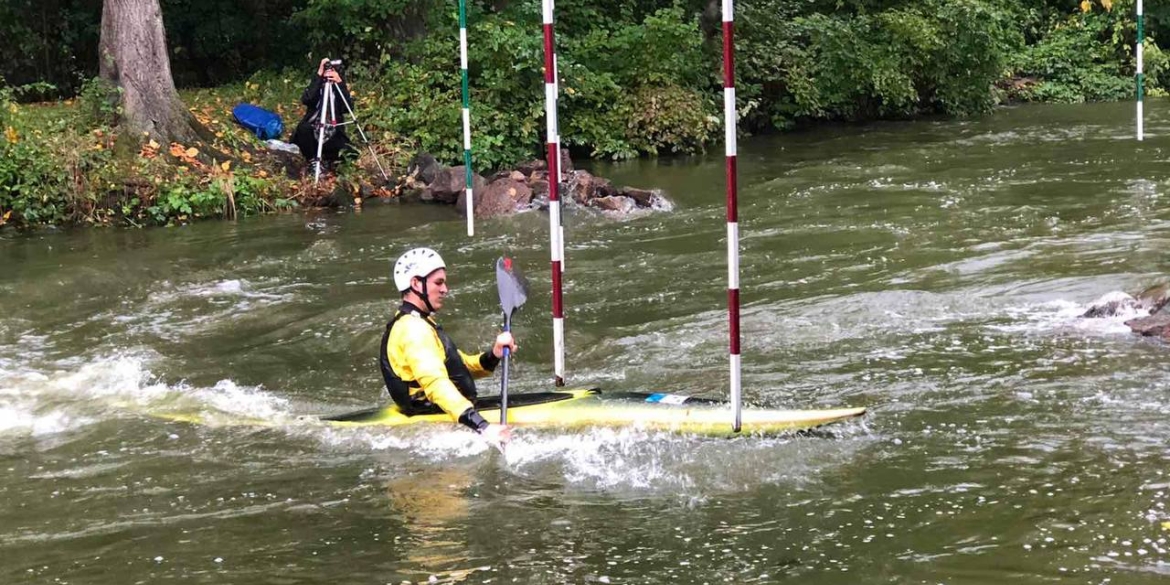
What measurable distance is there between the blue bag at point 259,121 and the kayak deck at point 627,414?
30.9 ft

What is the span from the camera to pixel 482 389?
6.51 meters

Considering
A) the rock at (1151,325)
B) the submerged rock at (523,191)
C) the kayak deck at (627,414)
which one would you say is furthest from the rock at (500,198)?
the rock at (1151,325)

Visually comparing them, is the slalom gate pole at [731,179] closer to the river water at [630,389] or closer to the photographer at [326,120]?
the river water at [630,389]

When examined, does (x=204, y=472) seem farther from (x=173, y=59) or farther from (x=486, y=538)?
(x=173, y=59)

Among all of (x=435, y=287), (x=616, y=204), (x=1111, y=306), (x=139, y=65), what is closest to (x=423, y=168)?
→ (x=616, y=204)

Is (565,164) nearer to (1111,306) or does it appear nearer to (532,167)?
(532,167)

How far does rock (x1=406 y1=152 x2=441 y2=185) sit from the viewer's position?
13445 millimetres

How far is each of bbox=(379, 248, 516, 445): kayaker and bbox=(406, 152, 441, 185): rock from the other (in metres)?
8.11

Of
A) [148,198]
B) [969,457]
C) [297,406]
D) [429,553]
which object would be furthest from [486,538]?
[148,198]

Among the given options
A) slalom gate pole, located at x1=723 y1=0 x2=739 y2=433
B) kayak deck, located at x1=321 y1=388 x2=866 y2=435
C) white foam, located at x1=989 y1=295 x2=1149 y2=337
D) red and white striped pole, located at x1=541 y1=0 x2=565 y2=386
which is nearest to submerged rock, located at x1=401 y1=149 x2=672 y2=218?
white foam, located at x1=989 y1=295 x2=1149 y2=337

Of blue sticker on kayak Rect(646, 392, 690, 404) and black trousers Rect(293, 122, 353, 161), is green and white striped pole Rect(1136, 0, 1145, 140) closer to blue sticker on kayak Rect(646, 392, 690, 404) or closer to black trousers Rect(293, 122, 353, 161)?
black trousers Rect(293, 122, 353, 161)

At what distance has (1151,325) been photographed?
6266mm

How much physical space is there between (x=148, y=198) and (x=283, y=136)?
2616mm

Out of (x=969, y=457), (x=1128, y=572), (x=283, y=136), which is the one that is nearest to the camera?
(x=1128, y=572)
